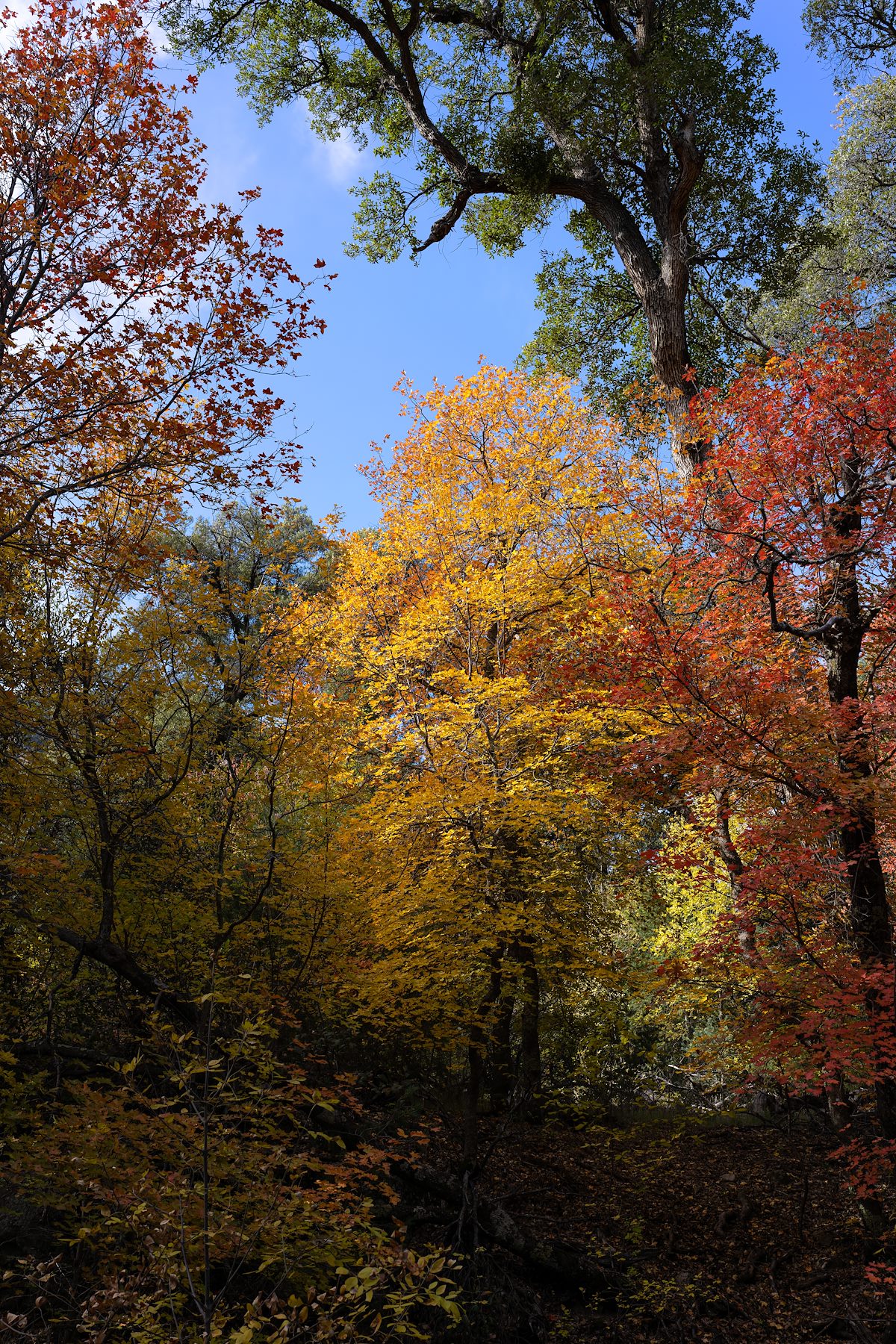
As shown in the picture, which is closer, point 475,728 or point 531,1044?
point 475,728

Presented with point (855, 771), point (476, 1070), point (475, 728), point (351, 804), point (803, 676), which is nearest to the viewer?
point (855, 771)

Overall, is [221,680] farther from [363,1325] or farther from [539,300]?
[539,300]

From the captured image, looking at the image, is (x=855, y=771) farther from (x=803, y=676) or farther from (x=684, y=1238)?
(x=684, y=1238)

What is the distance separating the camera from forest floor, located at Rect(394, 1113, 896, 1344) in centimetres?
625

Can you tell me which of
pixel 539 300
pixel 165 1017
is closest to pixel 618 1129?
pixel 165 1017

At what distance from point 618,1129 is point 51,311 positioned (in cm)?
1324

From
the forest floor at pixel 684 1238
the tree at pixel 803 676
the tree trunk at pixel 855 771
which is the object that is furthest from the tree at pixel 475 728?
the tree trunk at pixel 855 771

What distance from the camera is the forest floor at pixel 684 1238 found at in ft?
20.5

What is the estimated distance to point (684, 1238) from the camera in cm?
809

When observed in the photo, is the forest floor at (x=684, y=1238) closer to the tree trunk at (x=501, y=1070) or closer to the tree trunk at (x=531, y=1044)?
the tree trunk at (x=501, y=1070)

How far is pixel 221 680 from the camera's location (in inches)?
347

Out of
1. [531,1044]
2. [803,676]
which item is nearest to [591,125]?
[803,676]

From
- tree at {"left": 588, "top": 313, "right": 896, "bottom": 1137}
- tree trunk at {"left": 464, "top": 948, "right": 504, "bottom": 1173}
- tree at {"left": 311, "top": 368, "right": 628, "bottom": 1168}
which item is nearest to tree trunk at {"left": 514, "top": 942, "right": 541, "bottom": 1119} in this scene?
tree at {"left": 311, "top": 368, "right": 628, "bottom": 1168}

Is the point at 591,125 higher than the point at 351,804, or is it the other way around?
the point at 591,125
